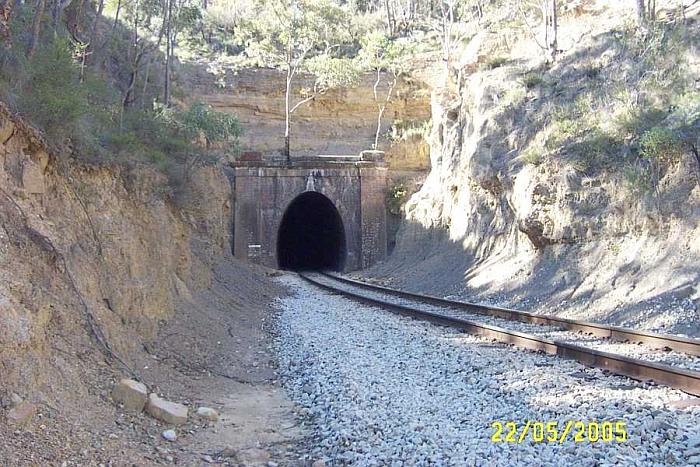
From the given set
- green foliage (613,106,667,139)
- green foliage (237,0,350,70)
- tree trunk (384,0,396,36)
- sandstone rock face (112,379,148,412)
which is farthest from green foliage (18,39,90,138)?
tree trunk (384,0,396,36)

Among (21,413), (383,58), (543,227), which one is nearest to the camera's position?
(21,413)

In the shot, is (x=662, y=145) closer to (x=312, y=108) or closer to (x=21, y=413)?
(x=21, y=413)

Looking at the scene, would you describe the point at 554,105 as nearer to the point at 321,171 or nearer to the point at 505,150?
the point at 505,150

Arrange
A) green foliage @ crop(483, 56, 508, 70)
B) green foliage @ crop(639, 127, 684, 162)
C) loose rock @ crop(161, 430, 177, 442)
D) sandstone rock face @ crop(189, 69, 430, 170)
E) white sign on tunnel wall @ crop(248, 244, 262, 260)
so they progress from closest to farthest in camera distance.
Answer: loose rock @ crop(161, 430, 177, 442), green foliage @ crop(639, 127, 684, 162), green foliage @ crop(483, 56, 508, 70), white sign on tunnel wall @ crop(248, 244, 262, 260), sandstone rock face @ crop(189, 69, 430, 170)

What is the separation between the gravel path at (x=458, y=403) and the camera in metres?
4.16

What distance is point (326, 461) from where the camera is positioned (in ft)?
14.3

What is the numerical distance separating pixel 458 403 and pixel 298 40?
3499 cm

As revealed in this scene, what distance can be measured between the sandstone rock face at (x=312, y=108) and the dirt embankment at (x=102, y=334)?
96.9 feet

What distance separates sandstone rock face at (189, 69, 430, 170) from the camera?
3916cm

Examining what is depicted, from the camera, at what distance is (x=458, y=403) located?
5.49 metres

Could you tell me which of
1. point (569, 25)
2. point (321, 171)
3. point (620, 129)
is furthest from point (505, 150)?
point (321, 171)

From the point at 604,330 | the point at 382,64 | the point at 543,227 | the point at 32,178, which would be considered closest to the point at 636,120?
the point at 543,227

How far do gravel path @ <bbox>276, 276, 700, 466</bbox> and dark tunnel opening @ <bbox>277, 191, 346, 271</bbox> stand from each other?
903 inches

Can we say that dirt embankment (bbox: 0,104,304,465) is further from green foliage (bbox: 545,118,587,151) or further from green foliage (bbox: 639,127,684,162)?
green foliage (bbox: 545,118,587,151)
